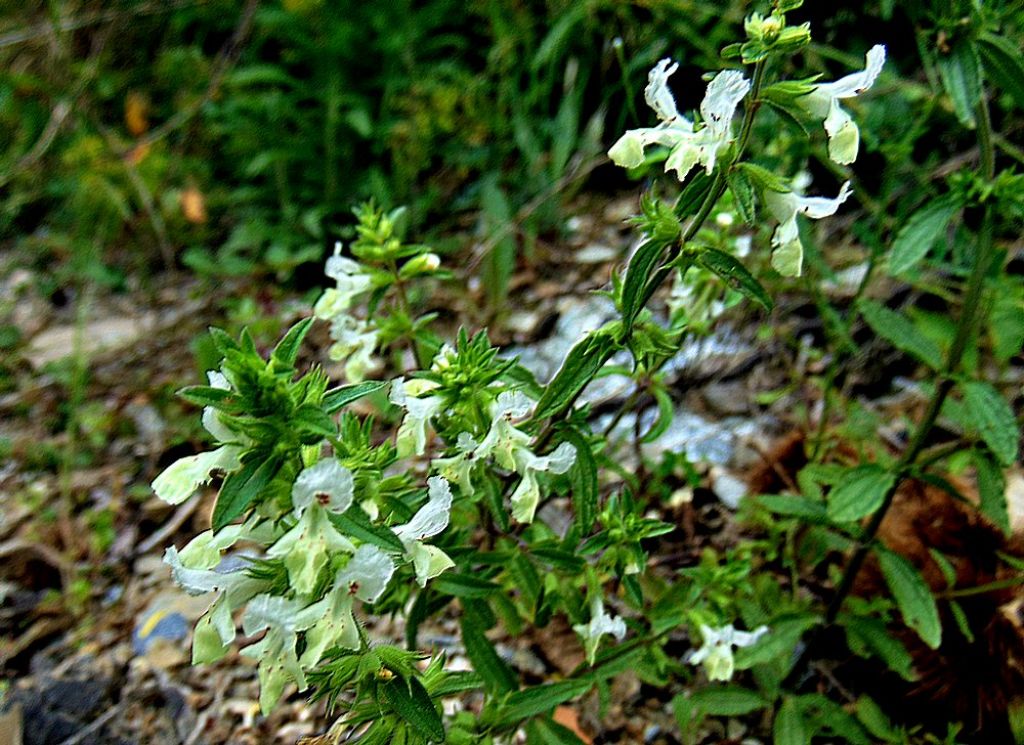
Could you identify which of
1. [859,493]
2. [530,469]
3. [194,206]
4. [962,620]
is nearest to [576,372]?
[530,469]

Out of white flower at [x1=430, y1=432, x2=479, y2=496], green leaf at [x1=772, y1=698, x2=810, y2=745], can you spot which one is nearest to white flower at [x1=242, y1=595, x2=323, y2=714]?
white flower at [x1=430, y1=432, x2=479, y2=496]

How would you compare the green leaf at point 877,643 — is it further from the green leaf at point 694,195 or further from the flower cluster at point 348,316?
the flower cluster at point 348,316

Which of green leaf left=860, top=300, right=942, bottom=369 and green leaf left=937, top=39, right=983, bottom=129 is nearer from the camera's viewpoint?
green leaf left=937, top=39, right=983, bottom=129

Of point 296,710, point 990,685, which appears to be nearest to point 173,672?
point 296,710

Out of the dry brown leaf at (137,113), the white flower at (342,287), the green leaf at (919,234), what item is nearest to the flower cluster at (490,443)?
the white flower at (342,287)

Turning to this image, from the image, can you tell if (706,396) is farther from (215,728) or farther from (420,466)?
(215,728)

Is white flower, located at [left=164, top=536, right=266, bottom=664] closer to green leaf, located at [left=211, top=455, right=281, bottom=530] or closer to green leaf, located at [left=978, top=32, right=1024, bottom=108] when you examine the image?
green leaf, located at [left=211, top=455, right=281, bottom=530]
